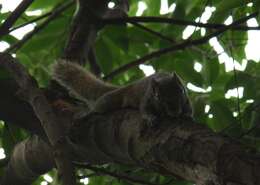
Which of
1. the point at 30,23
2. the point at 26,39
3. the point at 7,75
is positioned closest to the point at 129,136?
the point at 7,75

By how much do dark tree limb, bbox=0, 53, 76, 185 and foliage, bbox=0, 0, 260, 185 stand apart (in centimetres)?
73

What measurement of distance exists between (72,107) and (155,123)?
742 mm

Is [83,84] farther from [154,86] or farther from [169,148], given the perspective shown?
[169,148]

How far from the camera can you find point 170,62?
10.6 feet

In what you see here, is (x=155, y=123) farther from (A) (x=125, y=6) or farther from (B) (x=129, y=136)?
(A) (x=125, y=6)

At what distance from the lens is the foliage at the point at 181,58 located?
2555mm

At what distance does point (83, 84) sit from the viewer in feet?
11.7

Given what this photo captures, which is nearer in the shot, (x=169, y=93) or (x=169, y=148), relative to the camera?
(x=169, y=148)

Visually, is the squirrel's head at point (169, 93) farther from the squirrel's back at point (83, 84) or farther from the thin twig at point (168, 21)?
the squirrel's back at point (83, 84)

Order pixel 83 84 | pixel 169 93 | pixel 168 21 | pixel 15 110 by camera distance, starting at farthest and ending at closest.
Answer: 1. pixel 83 84
2. pixel 169 93
3. pixel 168 21
4. pixel 15 110

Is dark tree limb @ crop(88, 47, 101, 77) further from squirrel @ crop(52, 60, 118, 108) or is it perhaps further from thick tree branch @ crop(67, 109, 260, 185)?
thick tree branch @ crop(67, 109, 260, 185)

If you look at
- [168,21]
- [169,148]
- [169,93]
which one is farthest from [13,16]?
[169,148]

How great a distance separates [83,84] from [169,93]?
2.22 ft

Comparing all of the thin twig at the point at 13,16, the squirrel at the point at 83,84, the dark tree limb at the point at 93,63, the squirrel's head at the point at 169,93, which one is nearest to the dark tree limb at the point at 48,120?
the thin twig at the point at 13,16
